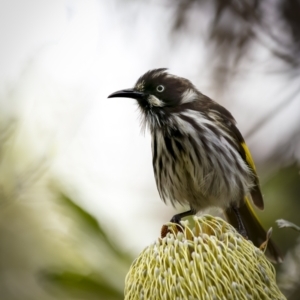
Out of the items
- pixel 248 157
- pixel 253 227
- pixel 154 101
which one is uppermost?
pixel 154 101

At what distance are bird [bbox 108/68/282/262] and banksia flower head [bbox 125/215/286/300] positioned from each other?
0.69ft

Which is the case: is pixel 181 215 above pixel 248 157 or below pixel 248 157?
below

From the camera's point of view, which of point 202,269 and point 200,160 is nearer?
point 202,269

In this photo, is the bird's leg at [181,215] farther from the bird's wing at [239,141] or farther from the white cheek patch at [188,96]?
the white cheek patch at [188,96]

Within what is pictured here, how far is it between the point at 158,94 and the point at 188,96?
75 mm

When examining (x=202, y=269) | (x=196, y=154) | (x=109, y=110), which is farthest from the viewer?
(x=109, y=110)

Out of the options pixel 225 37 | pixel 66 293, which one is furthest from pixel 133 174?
pixel 225 37

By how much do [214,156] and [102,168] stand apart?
1.01 feet

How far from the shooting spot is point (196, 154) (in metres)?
1.20

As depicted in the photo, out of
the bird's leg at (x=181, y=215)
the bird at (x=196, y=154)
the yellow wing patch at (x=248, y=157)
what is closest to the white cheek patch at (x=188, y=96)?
the bird at (x=196, y=154)

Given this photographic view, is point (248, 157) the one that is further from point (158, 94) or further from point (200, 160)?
point (158, 94)

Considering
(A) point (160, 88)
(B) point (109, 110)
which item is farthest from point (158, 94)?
(B) point (109, 110)

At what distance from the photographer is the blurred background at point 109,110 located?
1280mm

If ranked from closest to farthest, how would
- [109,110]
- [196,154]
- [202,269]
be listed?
[202,269]
[196,154]
[109,110]
